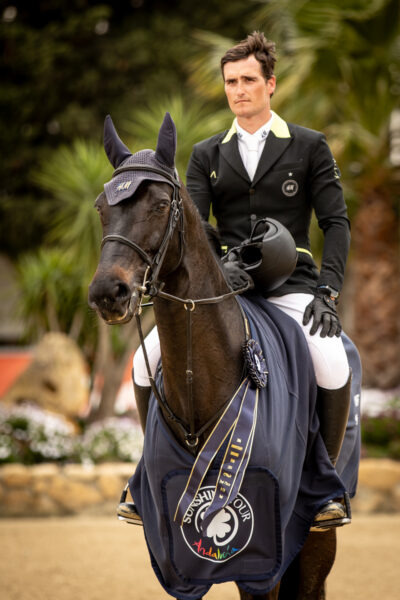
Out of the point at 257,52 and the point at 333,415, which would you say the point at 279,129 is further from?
the point at 333,415

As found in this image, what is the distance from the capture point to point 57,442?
907 centimetres

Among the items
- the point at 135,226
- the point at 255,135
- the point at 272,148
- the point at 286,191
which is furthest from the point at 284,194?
the point at 135,226

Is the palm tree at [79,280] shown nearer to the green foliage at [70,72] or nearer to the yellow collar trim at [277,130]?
the yellow collar trim at [277,130]

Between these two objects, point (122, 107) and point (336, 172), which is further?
point (122, 107)

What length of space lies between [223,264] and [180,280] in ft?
1.41

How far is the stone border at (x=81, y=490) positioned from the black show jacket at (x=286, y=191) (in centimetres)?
548

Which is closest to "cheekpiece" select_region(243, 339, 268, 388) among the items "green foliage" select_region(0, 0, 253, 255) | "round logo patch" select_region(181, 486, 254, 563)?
"round logo patch" select_region(181, 486, 254, 563)

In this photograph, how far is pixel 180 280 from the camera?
284cm

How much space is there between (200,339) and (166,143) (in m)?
0.73

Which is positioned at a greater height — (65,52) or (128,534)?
(65,52)

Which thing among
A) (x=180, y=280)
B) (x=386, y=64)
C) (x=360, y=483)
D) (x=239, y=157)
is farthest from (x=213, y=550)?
(x=386, y=64)

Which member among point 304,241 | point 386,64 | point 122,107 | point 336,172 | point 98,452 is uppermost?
point 122,107

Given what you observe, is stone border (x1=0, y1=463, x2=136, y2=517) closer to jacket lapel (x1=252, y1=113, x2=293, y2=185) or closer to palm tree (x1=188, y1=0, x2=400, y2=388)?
palm tree (x1=188, y1=0, x2=400, y2=388)

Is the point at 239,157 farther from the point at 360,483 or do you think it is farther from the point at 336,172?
the point at 360,483
